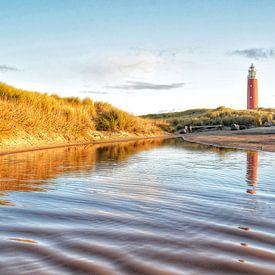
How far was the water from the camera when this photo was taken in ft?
8.16

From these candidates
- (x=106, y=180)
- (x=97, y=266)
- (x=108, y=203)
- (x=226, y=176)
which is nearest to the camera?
(x=97, y=266)

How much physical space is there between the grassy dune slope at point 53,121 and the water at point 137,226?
9.03m

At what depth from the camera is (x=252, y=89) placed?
6881 cm

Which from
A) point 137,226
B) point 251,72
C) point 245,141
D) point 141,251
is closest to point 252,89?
point 251,72

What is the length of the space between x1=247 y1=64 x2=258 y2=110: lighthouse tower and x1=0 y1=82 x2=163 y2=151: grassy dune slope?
44.6 meters

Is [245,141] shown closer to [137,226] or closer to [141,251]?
[137,226]

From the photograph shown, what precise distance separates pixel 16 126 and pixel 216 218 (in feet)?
42.3

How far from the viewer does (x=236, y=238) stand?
122 inches

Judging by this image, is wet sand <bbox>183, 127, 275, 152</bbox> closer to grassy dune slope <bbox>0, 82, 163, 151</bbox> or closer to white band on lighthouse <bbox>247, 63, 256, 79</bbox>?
grassy dune slope <bbox>0, 82, 163, 151</bbox>

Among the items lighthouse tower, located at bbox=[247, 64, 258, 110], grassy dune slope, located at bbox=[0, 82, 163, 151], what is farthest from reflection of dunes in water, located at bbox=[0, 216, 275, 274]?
lighthouse tower, located at bbox=[247, 64, 258, 110]

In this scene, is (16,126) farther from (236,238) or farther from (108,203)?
(236,238)

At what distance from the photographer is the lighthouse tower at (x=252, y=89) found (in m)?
68.8

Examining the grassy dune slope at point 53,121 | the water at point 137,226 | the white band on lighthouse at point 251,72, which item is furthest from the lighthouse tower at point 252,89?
the water at point 137,226

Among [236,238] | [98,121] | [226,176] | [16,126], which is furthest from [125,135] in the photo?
[236,238]
